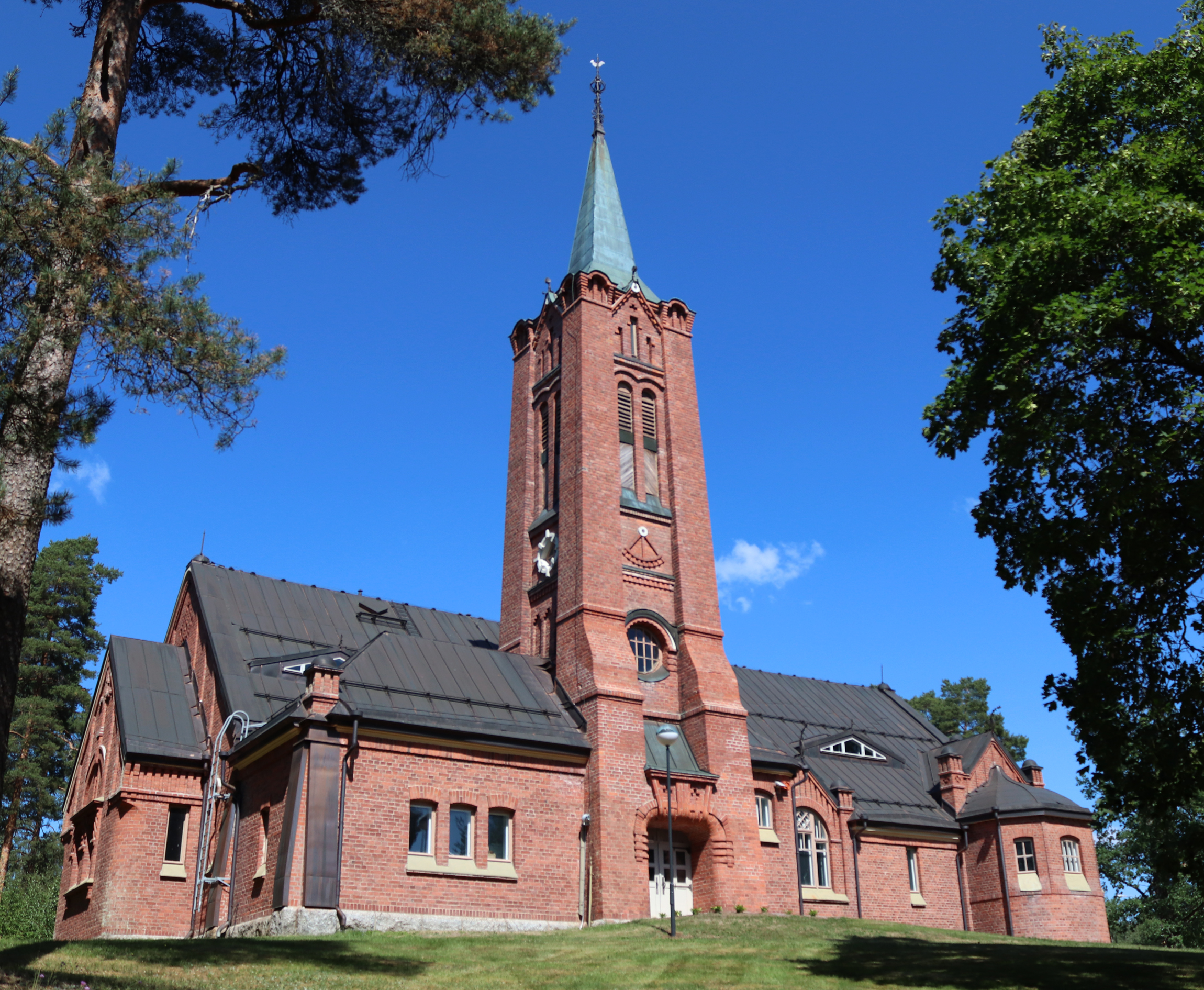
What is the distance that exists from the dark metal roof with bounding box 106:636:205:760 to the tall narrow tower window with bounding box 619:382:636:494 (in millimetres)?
12899

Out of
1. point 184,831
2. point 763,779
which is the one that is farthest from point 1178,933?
point 184,831

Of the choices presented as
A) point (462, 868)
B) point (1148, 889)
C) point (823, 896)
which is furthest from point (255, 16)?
point (1148, 889)

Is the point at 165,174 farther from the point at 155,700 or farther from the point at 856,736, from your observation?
the point at 856,736

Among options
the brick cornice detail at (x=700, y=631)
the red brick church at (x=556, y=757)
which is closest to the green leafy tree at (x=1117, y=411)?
the red brick church at (x=556, y=757)

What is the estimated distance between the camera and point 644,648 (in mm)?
29312

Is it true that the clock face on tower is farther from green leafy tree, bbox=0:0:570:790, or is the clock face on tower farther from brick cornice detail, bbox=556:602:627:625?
green leafy tree, bbox=0:0:570:790

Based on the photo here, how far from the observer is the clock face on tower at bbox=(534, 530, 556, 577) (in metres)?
30.1

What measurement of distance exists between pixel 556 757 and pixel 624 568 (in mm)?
5877

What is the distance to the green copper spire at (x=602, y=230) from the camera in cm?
3391

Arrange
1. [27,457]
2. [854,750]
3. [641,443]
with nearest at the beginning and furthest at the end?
[27,457] < [641,443] < [854,750]

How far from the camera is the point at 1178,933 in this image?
44.4 metres

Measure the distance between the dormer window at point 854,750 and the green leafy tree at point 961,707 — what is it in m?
25.1

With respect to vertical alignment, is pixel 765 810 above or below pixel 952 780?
below

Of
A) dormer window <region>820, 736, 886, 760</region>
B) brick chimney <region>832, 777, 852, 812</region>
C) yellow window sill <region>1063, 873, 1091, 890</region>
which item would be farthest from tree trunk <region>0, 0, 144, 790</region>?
yellow window sill <region>1063, 873, 1091, 890</region>
